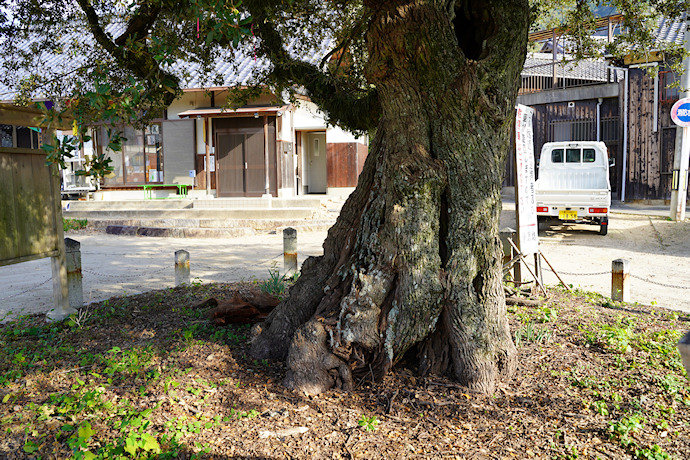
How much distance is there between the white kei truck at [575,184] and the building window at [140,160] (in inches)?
580

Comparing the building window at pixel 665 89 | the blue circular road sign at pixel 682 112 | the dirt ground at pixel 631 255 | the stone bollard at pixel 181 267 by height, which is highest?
the building window at pixel 665 89

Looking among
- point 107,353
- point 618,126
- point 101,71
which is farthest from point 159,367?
point 618,126

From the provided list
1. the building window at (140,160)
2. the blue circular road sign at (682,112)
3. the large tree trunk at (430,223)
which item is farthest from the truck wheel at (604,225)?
the building window at (140,160)

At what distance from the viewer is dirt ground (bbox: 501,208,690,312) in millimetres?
7844

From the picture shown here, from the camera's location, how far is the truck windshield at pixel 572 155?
15156 millimetres

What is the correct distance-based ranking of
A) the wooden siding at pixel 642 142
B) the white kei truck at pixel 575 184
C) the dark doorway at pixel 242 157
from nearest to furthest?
the white kei truck at pixel 575 184 → the wooden siding at pixel 642 142 → the dark doorway at pixel 242 157

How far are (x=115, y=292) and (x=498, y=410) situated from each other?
5.86 meters

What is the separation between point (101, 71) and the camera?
3.20 metres

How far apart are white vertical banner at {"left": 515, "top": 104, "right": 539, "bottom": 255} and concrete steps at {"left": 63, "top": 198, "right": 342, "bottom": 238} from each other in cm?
876

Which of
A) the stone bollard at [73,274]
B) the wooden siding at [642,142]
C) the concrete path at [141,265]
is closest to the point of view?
the stone bollard at [73,274]

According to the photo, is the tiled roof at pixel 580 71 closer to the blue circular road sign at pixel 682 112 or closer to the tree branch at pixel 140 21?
the blue circular road sign at pixel 682 112

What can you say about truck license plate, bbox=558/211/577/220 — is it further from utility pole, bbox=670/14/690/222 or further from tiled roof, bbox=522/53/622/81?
tiled roof, bbox=522/53/622/81

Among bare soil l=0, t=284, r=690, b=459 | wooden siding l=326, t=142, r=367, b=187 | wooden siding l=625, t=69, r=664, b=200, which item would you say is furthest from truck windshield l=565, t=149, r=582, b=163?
bare soil l=0, t=284, r=690, b=459

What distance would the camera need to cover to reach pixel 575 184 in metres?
15.0
